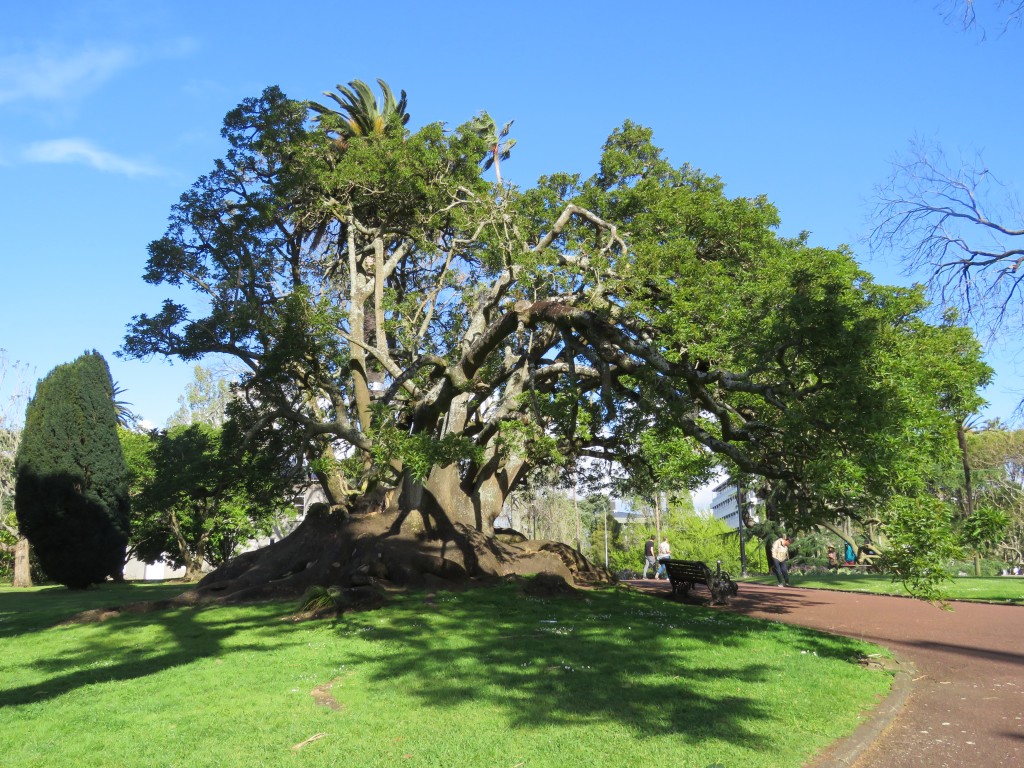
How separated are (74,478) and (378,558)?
15.2 m

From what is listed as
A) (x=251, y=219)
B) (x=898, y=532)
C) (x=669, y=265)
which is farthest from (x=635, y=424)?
(x=251, y=219)

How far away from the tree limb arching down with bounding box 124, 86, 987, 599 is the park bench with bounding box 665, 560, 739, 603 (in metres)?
2.10

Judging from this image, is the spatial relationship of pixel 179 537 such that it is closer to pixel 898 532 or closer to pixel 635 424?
pixel 635 424

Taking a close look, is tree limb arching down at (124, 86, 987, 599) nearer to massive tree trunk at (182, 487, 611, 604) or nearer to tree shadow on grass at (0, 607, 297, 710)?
massive tree trunk at (182, 487, 611, 604)

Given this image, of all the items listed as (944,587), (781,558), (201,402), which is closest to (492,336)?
(781,558)

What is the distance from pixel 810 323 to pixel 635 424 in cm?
802

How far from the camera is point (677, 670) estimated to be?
791 centimetres

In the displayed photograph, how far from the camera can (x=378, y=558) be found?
1482cm

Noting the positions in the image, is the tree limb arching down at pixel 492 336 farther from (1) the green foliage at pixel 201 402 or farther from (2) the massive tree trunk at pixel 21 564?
(1) the green foliage at pixel 201 402

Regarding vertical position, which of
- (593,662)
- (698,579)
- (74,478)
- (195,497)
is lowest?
(593,662)

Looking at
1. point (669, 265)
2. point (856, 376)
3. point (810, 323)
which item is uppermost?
point (669, 265)

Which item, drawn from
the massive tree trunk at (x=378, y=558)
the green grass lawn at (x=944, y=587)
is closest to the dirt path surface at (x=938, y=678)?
the green grass lawn at (x=944, y=587)

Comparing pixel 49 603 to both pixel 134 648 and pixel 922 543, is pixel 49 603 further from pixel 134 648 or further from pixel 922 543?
pixel 922 543

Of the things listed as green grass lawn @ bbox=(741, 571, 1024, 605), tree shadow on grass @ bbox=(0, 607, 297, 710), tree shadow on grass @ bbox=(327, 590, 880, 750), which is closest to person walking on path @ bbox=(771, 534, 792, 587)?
green grass lawn @ bbox=(741, 571, 1024, 605)
